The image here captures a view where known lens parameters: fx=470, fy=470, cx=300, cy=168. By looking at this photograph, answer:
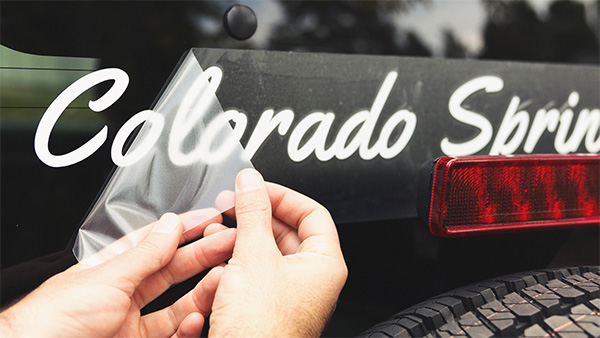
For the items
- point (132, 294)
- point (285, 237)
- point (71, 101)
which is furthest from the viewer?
point (285, 237)

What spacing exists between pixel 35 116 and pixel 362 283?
2.46ft

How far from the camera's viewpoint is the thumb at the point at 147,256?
0.90m

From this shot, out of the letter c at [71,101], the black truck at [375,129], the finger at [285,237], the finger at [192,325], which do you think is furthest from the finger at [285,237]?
the letter c at [71,101]

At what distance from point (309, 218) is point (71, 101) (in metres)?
0.50

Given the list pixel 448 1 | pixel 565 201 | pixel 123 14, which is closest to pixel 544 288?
pixel 565 201

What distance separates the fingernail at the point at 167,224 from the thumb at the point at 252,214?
0.41 ft

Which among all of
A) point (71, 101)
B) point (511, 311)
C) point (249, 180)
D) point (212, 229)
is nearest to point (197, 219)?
point (212, 229)

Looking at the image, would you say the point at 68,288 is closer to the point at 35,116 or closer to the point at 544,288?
the point at 35,116

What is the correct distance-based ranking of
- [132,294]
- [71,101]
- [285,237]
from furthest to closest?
[285,237]
[132,294]
[71,101]

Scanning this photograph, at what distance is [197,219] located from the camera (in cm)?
97

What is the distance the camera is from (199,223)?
97 centimetres

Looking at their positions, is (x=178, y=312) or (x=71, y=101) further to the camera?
(x=178, y=312)

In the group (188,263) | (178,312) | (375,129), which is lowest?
(178,312)

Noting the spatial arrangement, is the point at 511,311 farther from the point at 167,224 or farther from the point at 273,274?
the point at 167,224
